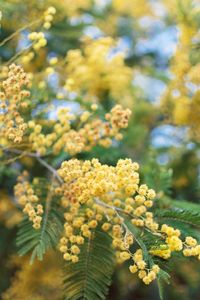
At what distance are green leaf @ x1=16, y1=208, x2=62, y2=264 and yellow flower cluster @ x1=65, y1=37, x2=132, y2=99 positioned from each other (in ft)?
3.20

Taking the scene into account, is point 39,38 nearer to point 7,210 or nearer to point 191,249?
point 191,249

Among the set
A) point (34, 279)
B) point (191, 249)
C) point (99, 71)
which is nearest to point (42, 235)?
point (191, 249)

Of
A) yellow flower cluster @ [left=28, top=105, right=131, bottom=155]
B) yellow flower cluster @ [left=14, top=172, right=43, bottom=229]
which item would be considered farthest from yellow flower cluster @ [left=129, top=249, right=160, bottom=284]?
yellow flower cluster @ [left=28, top=105, right=131, bottom=155]

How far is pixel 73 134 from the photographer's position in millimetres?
2057

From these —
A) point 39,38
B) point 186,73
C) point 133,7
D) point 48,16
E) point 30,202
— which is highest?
point 133,7

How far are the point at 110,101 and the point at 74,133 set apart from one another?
1056 mm

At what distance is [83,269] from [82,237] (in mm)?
127

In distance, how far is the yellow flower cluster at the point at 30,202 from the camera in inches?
71.8

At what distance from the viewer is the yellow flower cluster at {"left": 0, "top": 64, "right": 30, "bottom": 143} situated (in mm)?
1720

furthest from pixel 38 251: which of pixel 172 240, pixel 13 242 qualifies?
pixel 13 242

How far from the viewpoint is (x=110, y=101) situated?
121 inches

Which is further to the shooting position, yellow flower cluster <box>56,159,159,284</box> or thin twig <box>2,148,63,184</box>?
thin twig <box>2,148,63,184</box>

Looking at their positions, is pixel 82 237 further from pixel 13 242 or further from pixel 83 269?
pixel 13 242

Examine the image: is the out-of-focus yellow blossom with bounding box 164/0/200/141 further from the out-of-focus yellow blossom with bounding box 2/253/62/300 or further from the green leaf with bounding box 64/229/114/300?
the out-of-focus yellow blossom with bounding box 2/253/62/300
